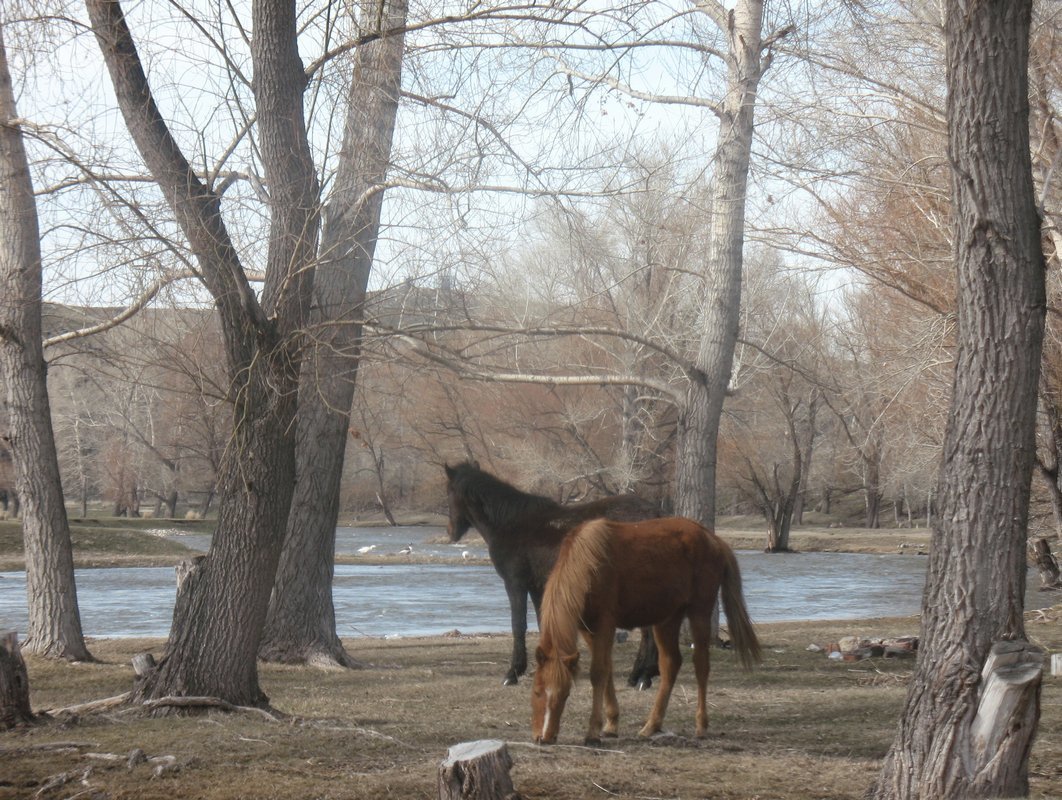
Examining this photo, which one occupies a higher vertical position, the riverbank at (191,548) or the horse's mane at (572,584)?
the horse's mane at (572,584)

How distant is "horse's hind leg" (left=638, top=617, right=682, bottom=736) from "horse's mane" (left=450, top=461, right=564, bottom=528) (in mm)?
2721

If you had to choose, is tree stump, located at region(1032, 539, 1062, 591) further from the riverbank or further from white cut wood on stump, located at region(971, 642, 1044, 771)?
the riverbank

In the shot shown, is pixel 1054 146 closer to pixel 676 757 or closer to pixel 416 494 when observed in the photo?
pixel 676 757

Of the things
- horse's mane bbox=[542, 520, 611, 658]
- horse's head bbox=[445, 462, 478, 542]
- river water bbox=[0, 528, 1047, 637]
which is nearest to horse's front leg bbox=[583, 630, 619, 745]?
horse's mane bbox=[542, 520, 611, 658]

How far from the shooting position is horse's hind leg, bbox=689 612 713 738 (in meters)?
7.08

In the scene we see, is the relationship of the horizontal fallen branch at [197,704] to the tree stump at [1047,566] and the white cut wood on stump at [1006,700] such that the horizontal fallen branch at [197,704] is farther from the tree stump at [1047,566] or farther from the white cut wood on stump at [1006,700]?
the tree stump at [1047,566]

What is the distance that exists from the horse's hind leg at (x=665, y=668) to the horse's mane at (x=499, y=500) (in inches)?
107

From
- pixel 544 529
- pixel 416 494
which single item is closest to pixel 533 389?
pixel 416 494

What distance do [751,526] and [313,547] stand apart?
158ft

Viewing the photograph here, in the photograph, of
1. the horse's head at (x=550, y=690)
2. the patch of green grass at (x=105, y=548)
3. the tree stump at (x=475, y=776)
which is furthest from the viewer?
the patch of green grass at (x=105, y=548)

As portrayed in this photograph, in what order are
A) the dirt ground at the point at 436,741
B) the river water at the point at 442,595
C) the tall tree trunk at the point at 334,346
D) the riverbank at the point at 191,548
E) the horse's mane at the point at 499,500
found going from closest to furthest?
the dirt ground at the point at 436,741 → the tall tree trunk at the point at 334,346 → the horse's mane at the point at 499,500 → the river water at the point at 442,595 → the riverbank at the point at 191,548

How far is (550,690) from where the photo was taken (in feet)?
20.4

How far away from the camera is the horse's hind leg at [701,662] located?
7.08 meters

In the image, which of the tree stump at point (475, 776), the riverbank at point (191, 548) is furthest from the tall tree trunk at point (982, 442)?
the riverbank at point (191, 548)
